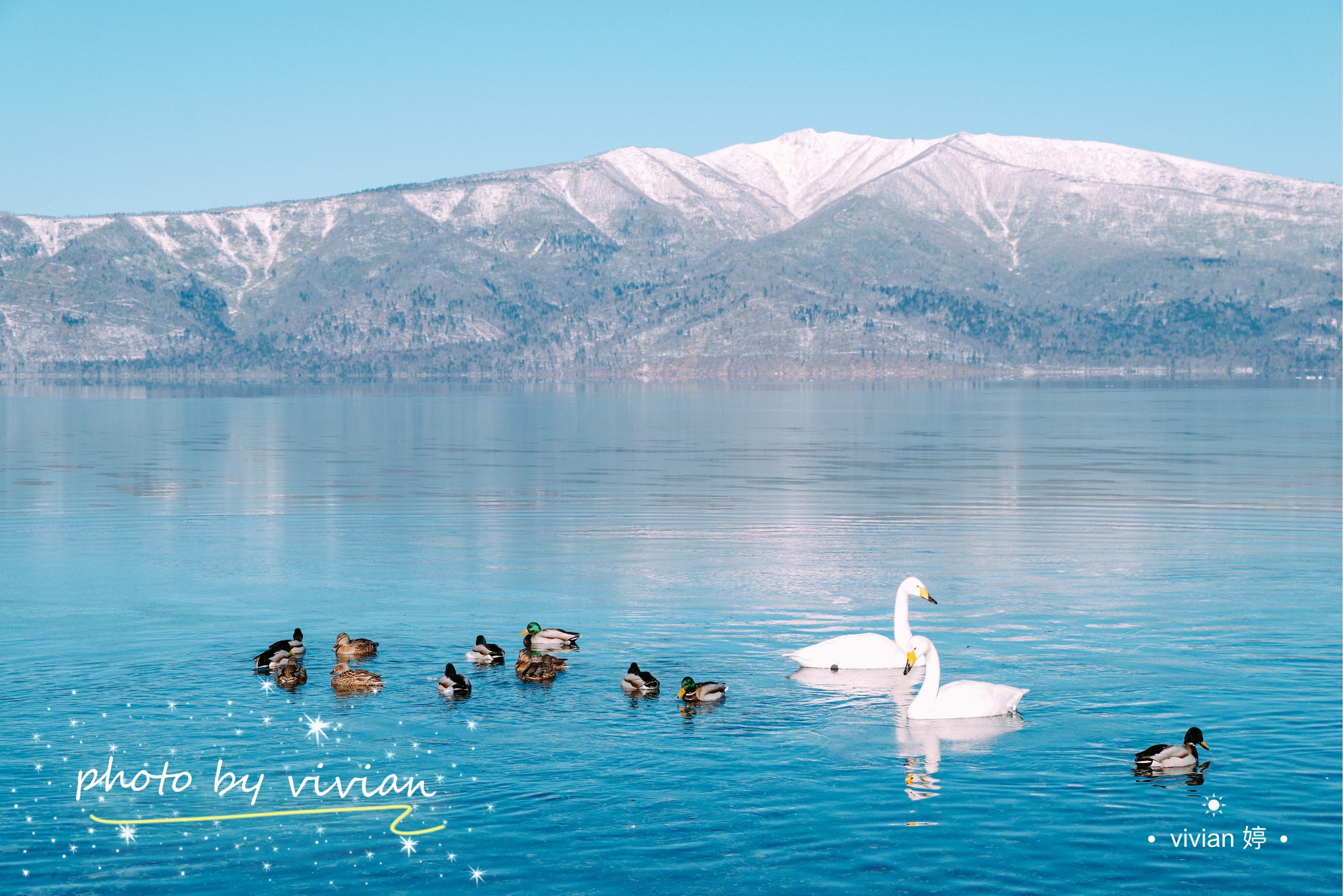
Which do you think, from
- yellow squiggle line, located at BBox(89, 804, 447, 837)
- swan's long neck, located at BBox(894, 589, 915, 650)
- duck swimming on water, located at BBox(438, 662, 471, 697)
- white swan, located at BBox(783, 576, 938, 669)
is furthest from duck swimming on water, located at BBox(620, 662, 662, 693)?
yellow squiggle line, located at BBox(89, 804, 447, 837)

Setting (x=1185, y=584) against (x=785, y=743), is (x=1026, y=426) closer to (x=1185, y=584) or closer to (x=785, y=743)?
(x=1185, y=584)

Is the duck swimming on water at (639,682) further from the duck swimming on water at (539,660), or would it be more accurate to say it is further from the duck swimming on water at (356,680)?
the duck swimming on water at (356,680)

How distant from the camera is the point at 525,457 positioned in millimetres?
105750

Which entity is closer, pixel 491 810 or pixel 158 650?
pixel 491 810

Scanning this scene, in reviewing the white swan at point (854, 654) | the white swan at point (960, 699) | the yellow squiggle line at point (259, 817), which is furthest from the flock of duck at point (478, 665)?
the yellow squiggle line at point (259, 817)

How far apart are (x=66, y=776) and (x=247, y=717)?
13.4ft

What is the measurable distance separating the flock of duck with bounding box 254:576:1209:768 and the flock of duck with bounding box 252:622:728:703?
15 millimetres

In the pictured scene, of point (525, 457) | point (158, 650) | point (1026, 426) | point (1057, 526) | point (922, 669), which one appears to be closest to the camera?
point (922, 669)

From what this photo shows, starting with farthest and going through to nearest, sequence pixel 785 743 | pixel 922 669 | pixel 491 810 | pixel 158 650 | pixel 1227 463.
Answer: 1. pixel 1227 463
2. pixel 158 650
3. pixel 922 669
4. pixel 785 743
5. pixel 491 810

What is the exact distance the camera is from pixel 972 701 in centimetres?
2580

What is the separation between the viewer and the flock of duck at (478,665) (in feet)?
90.0

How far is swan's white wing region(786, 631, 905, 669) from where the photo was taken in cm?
3009

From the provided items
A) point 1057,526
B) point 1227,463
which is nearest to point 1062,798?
point 1057,526

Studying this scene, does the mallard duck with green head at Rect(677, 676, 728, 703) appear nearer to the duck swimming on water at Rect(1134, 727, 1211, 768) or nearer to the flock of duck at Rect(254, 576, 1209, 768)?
the flock of duck at Rect(254, 576, 1209, 768)
